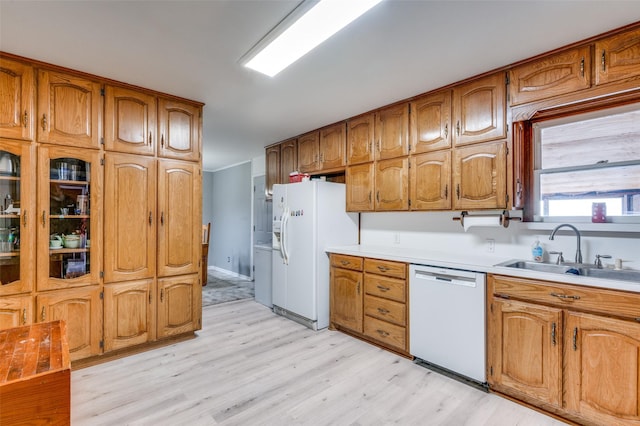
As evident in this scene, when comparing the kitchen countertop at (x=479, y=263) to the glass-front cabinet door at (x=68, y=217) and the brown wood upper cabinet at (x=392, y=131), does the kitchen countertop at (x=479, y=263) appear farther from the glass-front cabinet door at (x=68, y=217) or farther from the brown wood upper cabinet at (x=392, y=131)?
the glass-front cabinet door at (x=68, y=217)

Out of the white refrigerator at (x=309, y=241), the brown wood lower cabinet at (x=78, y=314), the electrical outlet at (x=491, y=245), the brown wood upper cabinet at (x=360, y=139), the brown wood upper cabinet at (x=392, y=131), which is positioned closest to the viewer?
the brown wood lower cabinet at (x=78, y=314)

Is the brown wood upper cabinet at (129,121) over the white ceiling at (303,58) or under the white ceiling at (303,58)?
Answer: under

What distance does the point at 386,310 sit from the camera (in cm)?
302

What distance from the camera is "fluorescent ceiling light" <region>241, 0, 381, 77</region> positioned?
172 cm

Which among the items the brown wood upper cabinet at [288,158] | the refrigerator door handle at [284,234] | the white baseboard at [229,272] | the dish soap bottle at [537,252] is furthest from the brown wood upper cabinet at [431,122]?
the white baseboard at [229,272]

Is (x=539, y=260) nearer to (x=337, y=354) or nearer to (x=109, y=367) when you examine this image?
(x=337, y=354)

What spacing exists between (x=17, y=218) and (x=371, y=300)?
119 inches

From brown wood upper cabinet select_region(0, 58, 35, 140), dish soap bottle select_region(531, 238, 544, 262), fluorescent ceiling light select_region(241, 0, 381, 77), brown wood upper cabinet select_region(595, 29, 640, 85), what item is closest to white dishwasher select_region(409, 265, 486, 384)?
dish soap bottle select_region(531, 238, 544, 262)

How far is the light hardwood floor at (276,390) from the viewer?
2041 mm

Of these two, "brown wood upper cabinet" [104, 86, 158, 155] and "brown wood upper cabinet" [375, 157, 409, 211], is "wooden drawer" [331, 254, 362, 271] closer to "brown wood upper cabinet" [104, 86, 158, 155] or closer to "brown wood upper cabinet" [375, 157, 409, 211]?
"brown wood upper cabinet" [375, 157, 409, 211]

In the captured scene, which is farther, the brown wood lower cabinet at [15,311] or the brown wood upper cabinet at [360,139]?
the brown wood upper cabinet at [360,139]

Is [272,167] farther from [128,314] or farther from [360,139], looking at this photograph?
[128,314]

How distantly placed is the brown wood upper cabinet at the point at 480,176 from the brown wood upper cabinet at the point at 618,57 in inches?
27.6

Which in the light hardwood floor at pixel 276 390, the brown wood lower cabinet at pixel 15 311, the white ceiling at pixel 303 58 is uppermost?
the white ceiling at pixel 303 58
